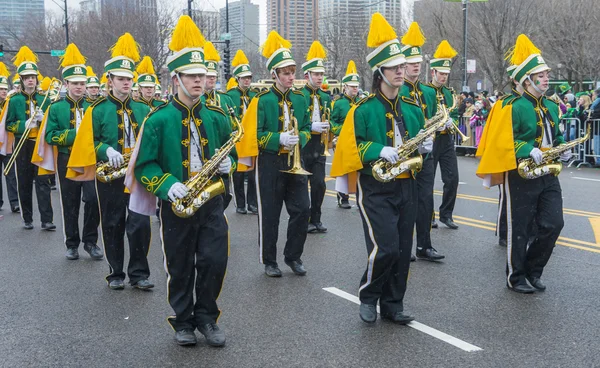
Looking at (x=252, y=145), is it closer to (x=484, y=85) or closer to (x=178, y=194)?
(x=178, y=194)

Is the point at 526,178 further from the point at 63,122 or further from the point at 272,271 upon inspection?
the point at 63,122

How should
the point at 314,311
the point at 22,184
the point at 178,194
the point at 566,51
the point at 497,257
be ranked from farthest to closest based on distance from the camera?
the point at 566,51 → the point at 22,184 → the point at 497,257 → the point at 314,311 → the point at 178,194

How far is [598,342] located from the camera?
564cm

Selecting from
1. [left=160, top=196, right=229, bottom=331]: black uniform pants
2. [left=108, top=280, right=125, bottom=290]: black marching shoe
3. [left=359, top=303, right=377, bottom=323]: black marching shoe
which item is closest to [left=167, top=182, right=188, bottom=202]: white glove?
[left=160, top=196, right=229, bottom=331]: black uniform pants

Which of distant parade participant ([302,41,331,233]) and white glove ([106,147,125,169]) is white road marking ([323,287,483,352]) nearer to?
white glove ([106,147,125,169])

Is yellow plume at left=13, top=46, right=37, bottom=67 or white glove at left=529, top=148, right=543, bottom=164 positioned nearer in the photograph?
white glove at left=529, top=148, right=543, bottom=164

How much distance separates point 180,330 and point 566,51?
37.8 meters

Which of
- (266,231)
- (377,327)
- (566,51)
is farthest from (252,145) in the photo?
(566,51)

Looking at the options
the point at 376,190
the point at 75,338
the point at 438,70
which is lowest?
the point at 75,338

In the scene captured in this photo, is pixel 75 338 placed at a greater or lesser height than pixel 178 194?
lesser

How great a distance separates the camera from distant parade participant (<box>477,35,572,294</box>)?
702 centimetres

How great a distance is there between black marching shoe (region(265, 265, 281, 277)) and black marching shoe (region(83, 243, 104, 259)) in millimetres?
2211

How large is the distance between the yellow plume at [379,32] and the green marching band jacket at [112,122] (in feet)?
9.03

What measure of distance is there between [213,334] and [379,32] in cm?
272
